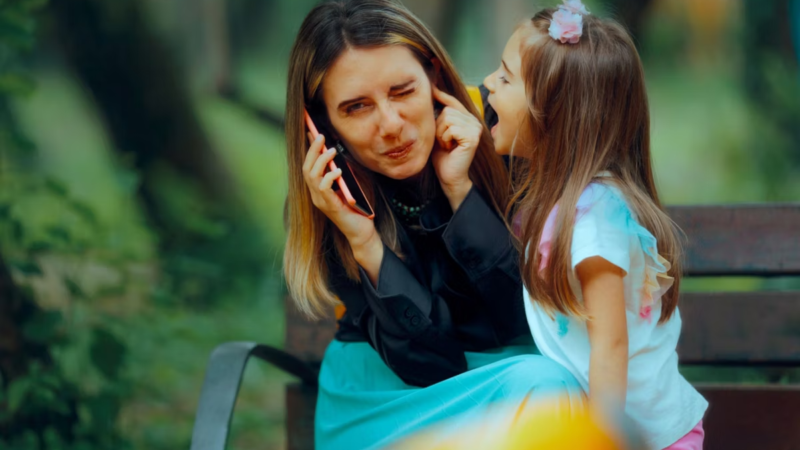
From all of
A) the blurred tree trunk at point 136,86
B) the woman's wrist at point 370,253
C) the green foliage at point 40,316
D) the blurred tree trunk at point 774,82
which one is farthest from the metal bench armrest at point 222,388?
the blurred tree trunk at point 774,82

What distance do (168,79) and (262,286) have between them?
3.27ft

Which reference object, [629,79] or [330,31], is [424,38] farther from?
[629,79]

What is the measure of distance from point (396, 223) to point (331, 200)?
253 millimetres

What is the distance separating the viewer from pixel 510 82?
2031mm

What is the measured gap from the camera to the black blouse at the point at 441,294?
6.98 ft

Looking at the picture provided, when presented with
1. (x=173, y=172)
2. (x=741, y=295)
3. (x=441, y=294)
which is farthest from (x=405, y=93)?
(x=173, y=172)

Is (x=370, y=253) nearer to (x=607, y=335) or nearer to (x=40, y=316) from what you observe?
(x=607, y=335)

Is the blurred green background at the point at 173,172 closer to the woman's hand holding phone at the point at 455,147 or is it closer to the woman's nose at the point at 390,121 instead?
the woman's hand holding phone at the point at 455,147

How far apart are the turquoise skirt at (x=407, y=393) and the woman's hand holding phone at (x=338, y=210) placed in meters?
0.32

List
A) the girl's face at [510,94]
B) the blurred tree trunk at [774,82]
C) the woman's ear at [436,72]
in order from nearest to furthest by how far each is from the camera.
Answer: the girl's face at [510,94]
the woman's ear at [436,72]
the blurred tree trunk at [774,82]

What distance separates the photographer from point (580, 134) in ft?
6.24

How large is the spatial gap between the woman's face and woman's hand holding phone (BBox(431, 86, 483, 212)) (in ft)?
0.13

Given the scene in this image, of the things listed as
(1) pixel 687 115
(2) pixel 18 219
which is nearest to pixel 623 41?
(1) pixel 687 115

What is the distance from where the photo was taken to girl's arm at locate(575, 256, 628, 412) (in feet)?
5.82
